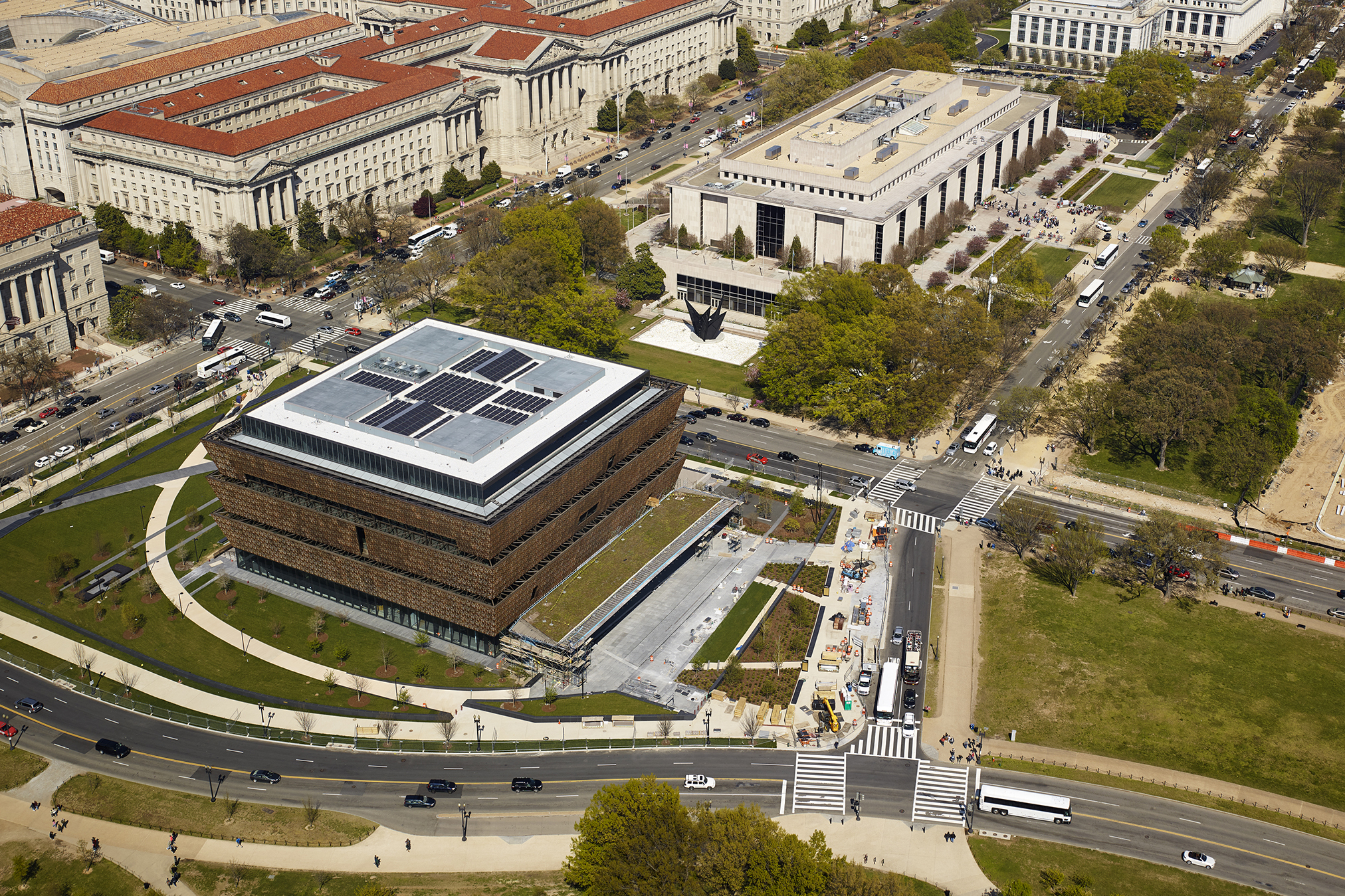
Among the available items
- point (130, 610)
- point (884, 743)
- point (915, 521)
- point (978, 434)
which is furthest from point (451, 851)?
point (978, 434)

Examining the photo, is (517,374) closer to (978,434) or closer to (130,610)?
(130,610)

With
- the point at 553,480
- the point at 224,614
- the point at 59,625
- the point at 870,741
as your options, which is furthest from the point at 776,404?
the point at 59,625

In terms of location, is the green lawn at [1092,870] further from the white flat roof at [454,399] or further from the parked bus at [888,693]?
the white flat roof at [454,399]

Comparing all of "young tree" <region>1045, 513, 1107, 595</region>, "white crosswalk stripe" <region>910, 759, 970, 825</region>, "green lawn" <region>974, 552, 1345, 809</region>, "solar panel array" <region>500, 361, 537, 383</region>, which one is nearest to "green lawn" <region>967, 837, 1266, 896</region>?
"white crosswalk stripe" <region>910, 759, 970, 825</region>

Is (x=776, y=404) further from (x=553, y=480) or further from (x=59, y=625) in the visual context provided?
(x=59, y=625)

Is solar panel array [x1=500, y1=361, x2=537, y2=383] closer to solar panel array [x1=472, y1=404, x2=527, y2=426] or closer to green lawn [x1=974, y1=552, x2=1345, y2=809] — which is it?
solar panel array [x1=472, y1=404, x2=527, y2=426]
